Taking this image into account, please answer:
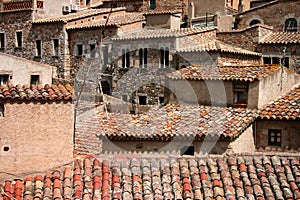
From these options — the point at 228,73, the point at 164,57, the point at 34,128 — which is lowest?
the point at 34,128

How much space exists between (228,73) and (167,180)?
9.94m

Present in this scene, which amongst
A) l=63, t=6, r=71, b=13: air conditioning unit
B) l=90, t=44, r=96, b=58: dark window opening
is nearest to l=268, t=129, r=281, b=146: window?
l=90, t=44, r=96, b=58: dark window opening

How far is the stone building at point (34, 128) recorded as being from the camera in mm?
8273

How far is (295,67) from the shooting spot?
24.0 m

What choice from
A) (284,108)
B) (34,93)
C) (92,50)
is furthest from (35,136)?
(92,50)

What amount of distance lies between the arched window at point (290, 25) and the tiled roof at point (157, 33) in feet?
16.1

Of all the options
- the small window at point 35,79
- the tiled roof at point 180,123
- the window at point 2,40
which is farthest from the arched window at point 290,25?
the window at point 2,40

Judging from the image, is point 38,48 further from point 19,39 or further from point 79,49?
point 79,49

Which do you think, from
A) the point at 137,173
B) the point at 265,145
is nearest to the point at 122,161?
the point at 137,173

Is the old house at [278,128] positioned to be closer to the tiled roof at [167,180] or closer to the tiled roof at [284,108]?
the tiled roof at [284,108]

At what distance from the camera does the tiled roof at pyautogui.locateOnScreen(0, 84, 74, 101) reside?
27.1 ft

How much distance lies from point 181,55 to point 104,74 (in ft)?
17.7

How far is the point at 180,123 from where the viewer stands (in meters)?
15.8

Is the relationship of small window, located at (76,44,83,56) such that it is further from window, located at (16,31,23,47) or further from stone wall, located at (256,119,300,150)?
stone wall, located at (256,119,300,150)
